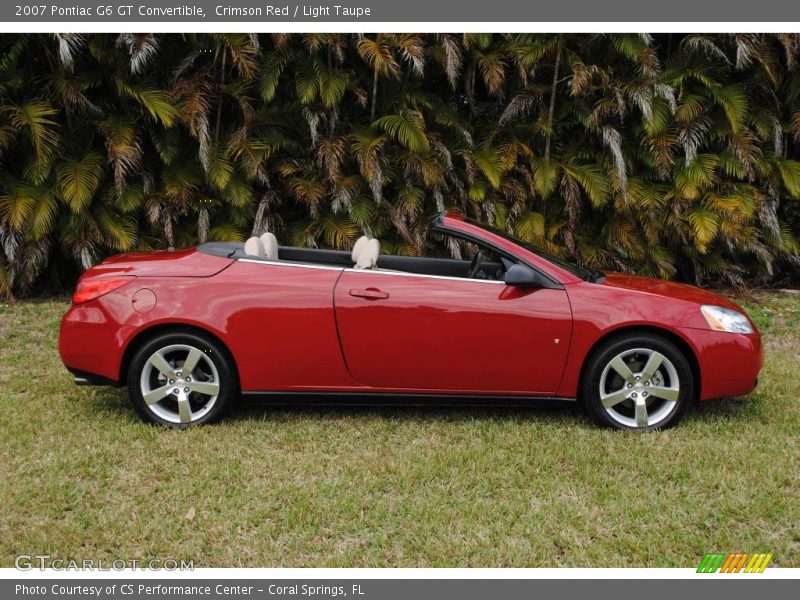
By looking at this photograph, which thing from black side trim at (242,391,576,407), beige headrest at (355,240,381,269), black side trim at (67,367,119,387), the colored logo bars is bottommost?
the colored logo bars

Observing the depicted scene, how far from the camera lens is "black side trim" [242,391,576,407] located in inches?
177

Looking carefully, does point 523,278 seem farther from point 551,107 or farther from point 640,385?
point 551,107

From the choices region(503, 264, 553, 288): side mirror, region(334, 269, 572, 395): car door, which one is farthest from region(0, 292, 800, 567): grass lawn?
region(503, 264, 553, 288): side mirror

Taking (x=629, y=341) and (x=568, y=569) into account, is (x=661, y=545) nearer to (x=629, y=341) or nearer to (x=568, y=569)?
(x=568, y=569)

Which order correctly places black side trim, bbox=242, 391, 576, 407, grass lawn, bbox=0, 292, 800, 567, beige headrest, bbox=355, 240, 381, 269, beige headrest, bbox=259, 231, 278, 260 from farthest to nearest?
1. beige headrest, bbox=259, 231, 278, 260
2. beige headrest, bbox=355, 240, 381, 269
3. black side trim, bbox=242, 391, 576, 407
4. grass lawn, bbox=0, 292, 800, 567

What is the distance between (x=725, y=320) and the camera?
450cm

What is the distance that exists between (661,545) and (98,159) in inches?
288

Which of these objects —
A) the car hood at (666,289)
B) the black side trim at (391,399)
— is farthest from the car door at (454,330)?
the car hood at (666,289)

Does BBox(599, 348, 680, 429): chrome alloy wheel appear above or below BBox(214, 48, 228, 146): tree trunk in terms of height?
below

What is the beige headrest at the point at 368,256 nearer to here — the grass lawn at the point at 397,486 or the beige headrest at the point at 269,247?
the beige headrest at the point at 269,247

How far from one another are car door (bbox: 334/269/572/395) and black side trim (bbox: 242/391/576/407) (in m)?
0.10

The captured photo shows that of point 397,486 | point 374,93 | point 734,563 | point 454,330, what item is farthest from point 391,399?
point 374,93

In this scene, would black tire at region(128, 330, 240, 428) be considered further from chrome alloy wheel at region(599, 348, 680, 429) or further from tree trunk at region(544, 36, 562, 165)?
tree trunk at region(544, 36, 562, 165)

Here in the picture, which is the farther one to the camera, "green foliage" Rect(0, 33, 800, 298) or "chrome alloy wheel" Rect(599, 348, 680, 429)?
"green foliage" Rect(0, 33, 800, 298)
